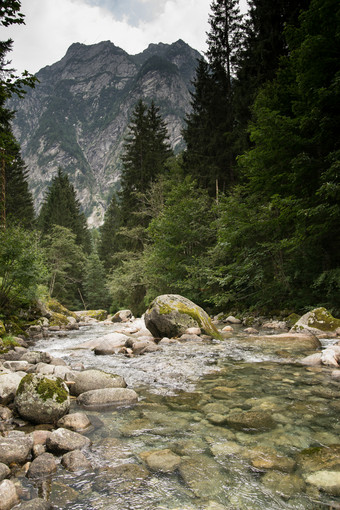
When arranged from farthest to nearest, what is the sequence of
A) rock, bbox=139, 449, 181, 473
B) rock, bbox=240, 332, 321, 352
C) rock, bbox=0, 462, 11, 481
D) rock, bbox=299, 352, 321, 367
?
rock, bbox=240, 332, 321, 352
rock, bbox=299, 352, 321, 367
rock, bbox=139, 449, 181, 473
rock, bbox=0, 462, 11, 481

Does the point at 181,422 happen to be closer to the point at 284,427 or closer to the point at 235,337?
the point at 284,427

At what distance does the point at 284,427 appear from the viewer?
3268 mm

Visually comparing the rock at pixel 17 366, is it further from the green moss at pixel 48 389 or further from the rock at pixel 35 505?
the rock at pixel 35 505

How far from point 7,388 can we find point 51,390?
867 mm

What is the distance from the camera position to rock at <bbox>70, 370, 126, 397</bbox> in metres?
4.71

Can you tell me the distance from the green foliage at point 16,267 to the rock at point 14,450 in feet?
33.1

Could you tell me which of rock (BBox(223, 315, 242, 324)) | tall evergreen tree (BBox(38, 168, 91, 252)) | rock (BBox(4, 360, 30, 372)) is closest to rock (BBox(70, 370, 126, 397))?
rock (BBox(4, 360, 30, 372))

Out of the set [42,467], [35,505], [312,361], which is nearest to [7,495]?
[35,505]

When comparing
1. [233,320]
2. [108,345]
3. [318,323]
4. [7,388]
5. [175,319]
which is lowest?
[233,320]

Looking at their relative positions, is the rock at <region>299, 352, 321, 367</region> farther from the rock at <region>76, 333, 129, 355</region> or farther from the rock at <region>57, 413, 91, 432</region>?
the rock at <region>76, 333, 129, 355</region>

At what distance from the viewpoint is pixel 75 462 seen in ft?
8.63

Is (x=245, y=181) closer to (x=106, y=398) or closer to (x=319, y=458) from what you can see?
(x=106, y=398)

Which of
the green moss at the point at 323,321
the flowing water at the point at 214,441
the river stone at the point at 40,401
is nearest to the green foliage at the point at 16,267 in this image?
the flowing water at the point at 214,441

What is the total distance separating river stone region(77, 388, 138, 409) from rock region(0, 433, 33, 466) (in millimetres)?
1458
